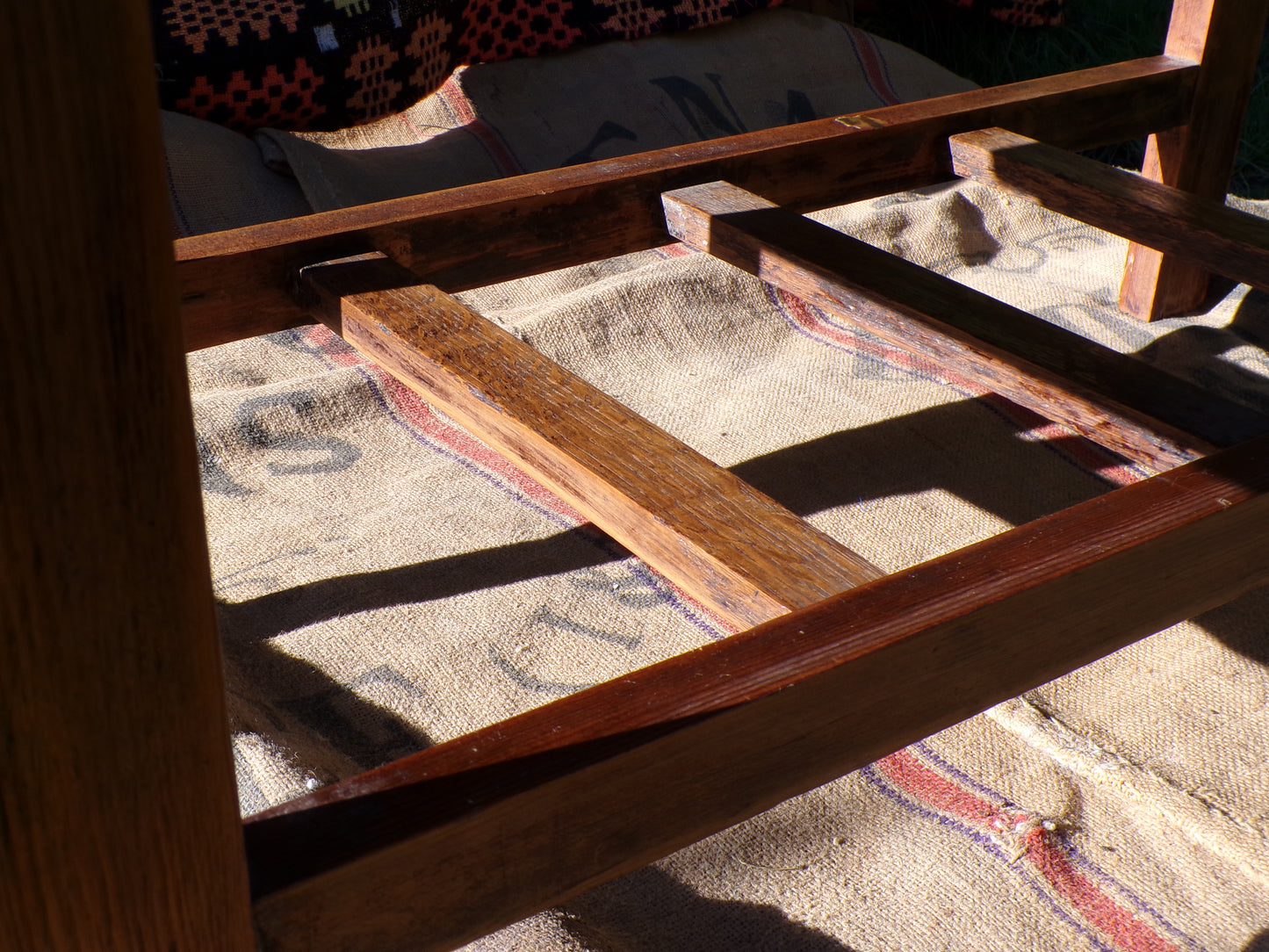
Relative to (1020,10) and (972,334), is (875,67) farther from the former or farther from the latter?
(972,334)

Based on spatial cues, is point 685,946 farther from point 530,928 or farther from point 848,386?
point 848,386

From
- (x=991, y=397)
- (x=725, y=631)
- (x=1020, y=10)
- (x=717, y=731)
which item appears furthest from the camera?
(x=1020, y=10)

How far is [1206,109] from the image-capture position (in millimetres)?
1445

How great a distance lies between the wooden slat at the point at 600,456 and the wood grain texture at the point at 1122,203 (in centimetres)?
59

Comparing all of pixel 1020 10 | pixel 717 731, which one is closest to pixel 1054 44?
pixel 1020 10

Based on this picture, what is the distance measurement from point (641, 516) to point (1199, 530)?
0.30m

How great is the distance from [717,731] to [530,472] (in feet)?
1.00

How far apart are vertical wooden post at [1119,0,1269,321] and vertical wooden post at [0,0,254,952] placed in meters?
1.30

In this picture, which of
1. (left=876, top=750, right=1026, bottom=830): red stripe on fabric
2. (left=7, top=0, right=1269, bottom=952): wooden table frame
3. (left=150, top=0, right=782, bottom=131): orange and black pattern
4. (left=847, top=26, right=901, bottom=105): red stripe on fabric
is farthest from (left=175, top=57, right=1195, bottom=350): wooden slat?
(left=847, top=26, right=901, bottom=105): red stripe on fabric

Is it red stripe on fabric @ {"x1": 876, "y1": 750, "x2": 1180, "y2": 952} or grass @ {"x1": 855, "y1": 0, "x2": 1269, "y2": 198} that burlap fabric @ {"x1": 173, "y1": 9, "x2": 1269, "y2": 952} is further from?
grass @ {"x1": 855, "y1": 0, "x2": 1269, "y2": 198}

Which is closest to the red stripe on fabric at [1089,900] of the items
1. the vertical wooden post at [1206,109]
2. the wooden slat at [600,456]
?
the wooden slat at [600,456]

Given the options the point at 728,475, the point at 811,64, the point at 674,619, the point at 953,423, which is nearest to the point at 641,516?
the point at 728,475

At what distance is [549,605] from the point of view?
1.06 metres

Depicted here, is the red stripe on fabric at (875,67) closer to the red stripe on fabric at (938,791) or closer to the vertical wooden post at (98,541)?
the red stripe on fabric at (938,791)
